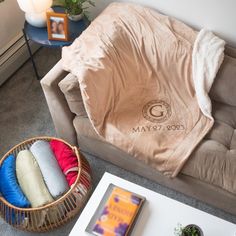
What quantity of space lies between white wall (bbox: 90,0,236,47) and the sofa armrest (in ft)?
2.55


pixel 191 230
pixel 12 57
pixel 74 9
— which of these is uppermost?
pixel 74 9

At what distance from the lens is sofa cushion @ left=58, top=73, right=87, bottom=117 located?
5.65ft

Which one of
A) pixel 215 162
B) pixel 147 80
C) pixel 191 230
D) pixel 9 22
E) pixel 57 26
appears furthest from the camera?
pixel 9 22

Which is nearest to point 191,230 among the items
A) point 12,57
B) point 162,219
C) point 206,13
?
point 162,219

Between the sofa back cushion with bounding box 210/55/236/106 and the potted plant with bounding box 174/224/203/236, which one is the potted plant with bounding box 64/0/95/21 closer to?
the sofa back cushion with bounding box 210/55/236/106

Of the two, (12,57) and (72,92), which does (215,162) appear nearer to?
(72,92)

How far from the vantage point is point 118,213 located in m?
1.42

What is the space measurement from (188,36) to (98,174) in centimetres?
95

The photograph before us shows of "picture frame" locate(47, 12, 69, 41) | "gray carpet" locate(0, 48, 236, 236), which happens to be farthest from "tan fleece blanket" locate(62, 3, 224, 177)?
"gray carpet" locate(0, 48, 236, 236)

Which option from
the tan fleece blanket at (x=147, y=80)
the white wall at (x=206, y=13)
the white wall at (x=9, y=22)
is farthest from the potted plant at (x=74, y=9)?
the white wall at (x=9, y=22)

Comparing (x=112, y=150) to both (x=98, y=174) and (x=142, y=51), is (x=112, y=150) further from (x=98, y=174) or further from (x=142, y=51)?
(x=142, y=51)

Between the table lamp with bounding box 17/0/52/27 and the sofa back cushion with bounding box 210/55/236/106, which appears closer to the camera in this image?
the sofa back cushion with bounding box 210/55/236/106

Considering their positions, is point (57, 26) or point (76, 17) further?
point (76, 17)

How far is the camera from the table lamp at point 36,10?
6.86ft
